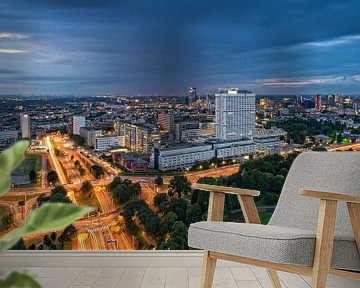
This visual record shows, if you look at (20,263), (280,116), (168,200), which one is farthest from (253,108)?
(20,263)

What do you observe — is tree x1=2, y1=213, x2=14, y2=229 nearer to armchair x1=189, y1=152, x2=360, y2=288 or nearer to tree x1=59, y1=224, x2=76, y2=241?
tree x1=59, y1=224, x2=76, y2=241

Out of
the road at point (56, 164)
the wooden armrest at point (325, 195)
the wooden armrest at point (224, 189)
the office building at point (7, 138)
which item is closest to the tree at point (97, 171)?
the road at point (56, 164)

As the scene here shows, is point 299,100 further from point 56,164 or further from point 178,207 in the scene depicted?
point 56,164

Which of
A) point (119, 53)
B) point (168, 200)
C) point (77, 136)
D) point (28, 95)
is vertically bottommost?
point (168, 200)

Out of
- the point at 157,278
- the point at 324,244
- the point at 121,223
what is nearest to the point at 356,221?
the point at 324,244

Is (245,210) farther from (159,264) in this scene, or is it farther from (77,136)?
(77,136)

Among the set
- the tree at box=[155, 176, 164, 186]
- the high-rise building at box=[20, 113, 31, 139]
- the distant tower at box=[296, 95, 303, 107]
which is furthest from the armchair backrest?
the high-rise building at box=[20, 113, 31, 139]

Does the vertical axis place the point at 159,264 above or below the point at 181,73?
below
